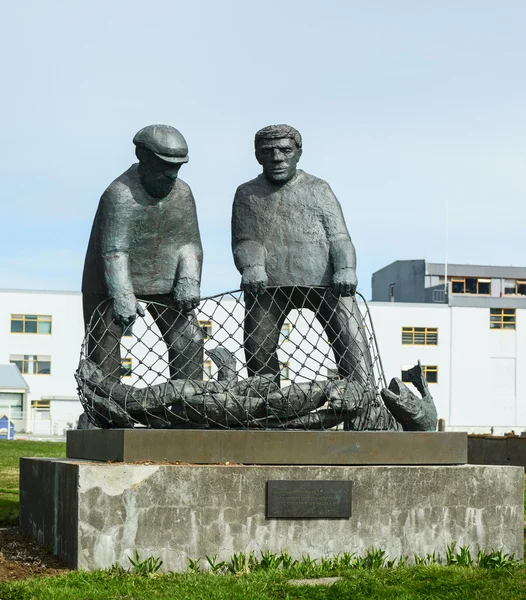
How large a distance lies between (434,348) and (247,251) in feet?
134

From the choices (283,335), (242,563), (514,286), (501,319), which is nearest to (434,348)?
(501,319)

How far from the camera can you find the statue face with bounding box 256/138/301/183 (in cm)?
897

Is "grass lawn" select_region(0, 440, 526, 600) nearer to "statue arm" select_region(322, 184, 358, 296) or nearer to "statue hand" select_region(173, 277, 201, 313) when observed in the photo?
"statue arm" select_region(322, 184, 358, 296)

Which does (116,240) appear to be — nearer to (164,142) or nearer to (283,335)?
(164,142)

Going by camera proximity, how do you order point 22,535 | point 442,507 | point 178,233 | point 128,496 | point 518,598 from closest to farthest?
1. point 518,598
2. point 128,496
3. point 442,507
4. point 22,535
5. point 178,233

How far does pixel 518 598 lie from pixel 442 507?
4.16ft

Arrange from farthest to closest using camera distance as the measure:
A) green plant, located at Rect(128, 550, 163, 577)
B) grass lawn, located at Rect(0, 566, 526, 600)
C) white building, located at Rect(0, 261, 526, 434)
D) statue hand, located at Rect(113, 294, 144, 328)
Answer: white building, located at Rect(0, 261, 526, 434)
statue hand, located at Rect(113, 294, 144, 328)
green plant, located at Rect(128, 550, 163, 577)
grass lawn, located at Rect(0, 566, 526, 600)

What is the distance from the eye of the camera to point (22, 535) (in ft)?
27.4

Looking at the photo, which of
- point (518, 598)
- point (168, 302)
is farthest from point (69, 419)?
point (518, 598)

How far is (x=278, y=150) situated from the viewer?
29.5 feet

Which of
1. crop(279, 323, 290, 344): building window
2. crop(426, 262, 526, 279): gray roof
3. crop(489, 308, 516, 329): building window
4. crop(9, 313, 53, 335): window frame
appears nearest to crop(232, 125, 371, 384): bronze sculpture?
crop(279, 323, 290, 344): building window

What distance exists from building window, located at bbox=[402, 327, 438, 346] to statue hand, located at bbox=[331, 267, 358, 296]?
39829 millimetres

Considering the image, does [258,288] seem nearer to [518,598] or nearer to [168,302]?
[168,302]

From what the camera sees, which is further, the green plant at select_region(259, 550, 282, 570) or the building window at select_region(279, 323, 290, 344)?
the building window at select_region(279, 323, 290, 344)
